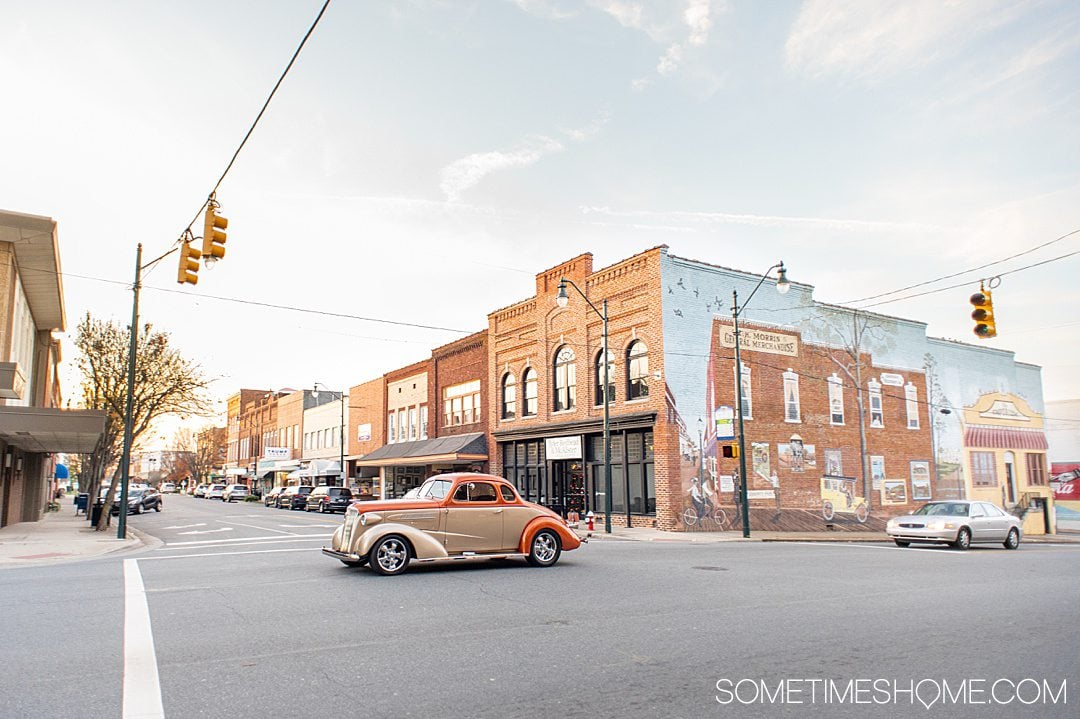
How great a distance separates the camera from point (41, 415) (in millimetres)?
21703

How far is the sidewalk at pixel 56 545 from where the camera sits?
55.7 ft

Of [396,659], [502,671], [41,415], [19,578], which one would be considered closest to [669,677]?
[502,671]

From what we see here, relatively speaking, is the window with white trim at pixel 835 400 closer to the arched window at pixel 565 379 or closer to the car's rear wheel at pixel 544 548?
the arched window at pixel 565 379

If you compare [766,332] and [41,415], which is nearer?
[41,415]

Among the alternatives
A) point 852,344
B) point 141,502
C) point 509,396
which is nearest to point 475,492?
point 509,396

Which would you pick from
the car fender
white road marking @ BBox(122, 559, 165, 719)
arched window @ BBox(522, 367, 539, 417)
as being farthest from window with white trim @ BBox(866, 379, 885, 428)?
white road marking @ BBox(122, 559, 165, 719)

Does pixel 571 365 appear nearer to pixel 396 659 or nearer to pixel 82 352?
pixel 82 352

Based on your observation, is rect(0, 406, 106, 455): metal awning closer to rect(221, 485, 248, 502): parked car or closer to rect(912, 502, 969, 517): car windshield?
rect(912, 502, 969, 517): car windshield

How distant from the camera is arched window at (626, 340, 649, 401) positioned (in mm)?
28594

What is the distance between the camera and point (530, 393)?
3488 cm

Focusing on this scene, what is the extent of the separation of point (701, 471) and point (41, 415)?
20.9 meters

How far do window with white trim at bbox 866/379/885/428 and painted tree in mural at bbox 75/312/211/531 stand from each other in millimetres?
28138

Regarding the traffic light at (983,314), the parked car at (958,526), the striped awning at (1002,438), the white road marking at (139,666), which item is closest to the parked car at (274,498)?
the parked car at (958,526)

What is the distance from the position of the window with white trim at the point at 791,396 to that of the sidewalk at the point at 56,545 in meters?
Result: 23.3
